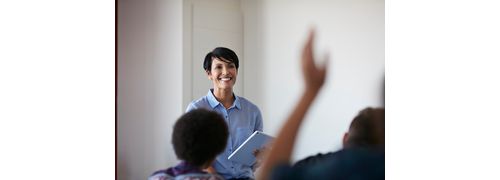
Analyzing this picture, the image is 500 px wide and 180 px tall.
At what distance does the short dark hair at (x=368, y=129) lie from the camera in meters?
1.74

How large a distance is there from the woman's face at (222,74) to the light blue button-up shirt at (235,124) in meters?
0.04

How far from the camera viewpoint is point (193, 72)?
1.77 metres

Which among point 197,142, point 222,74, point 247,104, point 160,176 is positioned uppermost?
point 222,74

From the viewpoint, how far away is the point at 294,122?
5.73 ft

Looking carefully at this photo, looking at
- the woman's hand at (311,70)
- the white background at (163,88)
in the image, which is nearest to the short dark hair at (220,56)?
the white background at (163,88)

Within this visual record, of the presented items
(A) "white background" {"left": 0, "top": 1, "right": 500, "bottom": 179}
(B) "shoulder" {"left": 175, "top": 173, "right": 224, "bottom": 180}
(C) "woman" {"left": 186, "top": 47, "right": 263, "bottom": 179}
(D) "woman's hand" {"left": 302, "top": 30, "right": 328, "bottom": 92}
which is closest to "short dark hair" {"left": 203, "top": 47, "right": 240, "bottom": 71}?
(C) "woman" {"left": 186, "top": 47, "right": 263, "bottom": 179}

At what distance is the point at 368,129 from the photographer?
1759 millimetres

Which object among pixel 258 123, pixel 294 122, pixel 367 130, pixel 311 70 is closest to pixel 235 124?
pixel 258 123

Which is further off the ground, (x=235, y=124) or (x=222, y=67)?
(x=222, y=67)

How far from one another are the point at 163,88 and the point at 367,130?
0.71 metres

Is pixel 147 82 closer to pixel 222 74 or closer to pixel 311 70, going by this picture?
pixel 222 74
